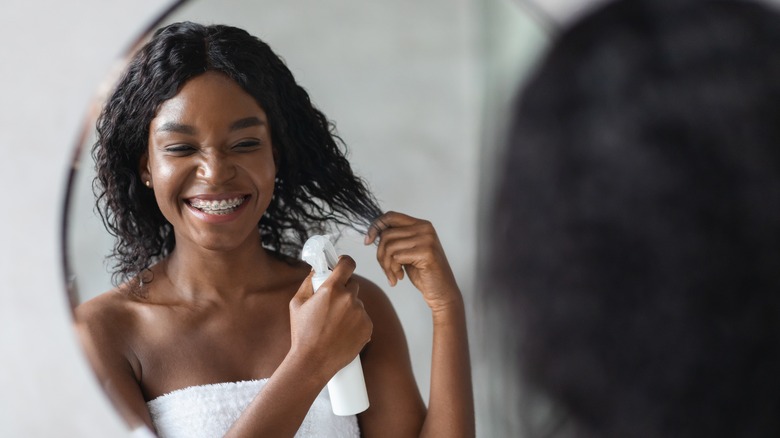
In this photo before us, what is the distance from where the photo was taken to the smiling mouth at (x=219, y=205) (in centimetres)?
42

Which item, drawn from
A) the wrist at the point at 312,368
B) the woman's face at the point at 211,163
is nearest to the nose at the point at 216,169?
the woman's face at the point at 211,163

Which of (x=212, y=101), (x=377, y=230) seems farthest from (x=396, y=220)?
(x=212, y=101)

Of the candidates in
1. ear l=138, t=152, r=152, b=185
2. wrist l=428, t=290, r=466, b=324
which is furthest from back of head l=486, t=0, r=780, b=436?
ear l=138, t=152, r=152, b=185

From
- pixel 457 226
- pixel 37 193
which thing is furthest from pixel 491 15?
pixel 37 193

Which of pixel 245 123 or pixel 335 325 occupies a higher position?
pixel 245 123

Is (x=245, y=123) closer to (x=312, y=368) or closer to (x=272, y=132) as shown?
(x=272, y=132)

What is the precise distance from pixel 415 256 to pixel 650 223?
0.16 meters

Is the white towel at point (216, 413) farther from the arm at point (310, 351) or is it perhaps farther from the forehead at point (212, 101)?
the forehead at point (212, 101)

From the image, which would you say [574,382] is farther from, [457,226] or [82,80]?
[82,80]

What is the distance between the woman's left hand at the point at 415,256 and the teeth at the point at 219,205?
0.24 feet

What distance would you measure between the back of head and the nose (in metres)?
0.19

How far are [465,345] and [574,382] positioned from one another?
13cm

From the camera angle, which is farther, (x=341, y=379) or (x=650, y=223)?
(x=341, y=379)

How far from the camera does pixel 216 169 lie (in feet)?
1.35
